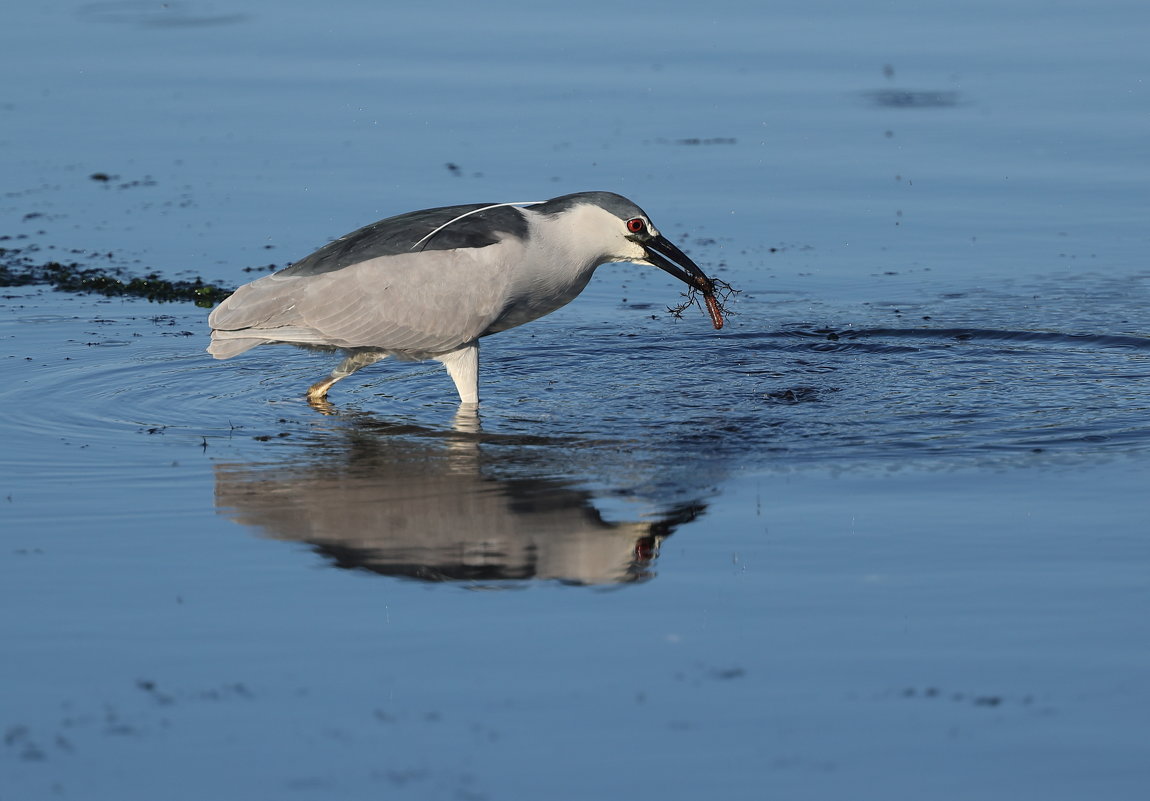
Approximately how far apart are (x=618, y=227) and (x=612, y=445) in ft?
4.51

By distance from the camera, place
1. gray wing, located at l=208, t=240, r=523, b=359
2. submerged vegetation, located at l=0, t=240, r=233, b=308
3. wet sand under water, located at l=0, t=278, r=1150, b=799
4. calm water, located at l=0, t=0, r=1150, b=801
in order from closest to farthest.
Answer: wet sand under water, located at l=0, t=278, r=1150, b=799
calm water, located at l=0, t=0, r=1150, b=801
gray wing, located at l=208, t=240, r=523, b=359
submerged vegetation, located at l=0, t=240, r=233, b=308

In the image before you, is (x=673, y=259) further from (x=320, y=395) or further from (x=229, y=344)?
(x=229, y=344)

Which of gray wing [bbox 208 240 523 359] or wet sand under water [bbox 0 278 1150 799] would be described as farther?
gray wing [bbox 208 240 523 359]

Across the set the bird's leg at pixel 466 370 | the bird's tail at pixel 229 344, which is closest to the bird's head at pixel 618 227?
the bird's leg at pixel 466 370

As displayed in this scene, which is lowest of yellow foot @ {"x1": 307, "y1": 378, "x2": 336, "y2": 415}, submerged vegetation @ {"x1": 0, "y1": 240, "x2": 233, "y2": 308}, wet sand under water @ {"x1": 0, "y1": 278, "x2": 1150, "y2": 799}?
wet sand under water @ {"x1": 0, "y1": 278, "x2": 1150, "y2": 799}

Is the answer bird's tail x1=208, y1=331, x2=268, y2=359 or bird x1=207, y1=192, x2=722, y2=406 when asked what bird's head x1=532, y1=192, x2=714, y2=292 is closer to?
bird x1=207, y1=192, x2=722, y2=406

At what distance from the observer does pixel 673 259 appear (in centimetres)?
887

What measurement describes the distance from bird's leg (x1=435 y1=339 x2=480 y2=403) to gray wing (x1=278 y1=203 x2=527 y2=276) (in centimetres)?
52

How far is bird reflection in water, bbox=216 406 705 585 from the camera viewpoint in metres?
6.24

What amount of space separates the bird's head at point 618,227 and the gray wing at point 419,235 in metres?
0.28

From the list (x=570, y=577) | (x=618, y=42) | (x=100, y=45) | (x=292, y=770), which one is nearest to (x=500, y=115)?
(x=618, y=42)

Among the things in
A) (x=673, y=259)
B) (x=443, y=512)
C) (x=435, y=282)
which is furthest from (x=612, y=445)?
(x=673, y=259)

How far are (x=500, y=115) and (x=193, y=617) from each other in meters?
8.61

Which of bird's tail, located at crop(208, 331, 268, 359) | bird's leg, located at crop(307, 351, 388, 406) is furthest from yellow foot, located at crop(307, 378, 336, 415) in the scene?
bird's tail, located at crop(208, 331, 268, 359)
